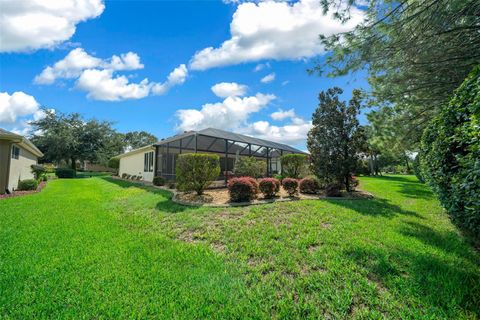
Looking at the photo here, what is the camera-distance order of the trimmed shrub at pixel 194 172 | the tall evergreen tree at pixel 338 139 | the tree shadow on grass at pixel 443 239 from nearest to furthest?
1. the tree shadow on grass at pixel 443 239
2. the trimmed shrub at pixel 194 172
3. the tall evergreen tree at pixel 338 139

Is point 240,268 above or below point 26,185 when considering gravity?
A: below

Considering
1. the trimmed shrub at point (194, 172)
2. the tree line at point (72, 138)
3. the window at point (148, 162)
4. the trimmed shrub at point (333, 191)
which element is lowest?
the trimmed shrub at point (333, 191)

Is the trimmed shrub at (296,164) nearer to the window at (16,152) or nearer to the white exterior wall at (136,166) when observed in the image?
the white exterior wall at (136,166)

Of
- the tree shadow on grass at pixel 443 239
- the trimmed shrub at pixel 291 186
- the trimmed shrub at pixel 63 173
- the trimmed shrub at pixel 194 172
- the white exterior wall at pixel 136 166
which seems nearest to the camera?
the tree shadow on grass at pixel 443 239

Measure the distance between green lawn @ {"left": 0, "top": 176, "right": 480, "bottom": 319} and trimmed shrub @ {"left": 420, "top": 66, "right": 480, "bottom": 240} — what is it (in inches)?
37.7

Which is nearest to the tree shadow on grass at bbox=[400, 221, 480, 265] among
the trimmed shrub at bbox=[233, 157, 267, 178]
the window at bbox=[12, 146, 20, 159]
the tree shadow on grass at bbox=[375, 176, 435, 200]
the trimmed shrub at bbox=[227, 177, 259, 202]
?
the trimmed shrub at bbox=[227, 177, 259, 202]

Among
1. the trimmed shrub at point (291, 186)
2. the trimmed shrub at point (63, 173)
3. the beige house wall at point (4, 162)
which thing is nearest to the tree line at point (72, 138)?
the trimmed shrub at point (63, 173)

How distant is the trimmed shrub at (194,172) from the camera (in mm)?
8430

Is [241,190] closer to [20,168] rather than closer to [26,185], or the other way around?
[26,185]

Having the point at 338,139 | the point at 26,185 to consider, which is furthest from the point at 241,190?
the point at 26,185

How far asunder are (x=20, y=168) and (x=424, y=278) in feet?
65.5

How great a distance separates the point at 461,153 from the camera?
3.01 metres

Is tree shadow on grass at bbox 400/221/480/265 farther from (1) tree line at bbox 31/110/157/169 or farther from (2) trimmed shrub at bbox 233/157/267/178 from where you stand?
(1) tree line at bbox 31/110/157/169

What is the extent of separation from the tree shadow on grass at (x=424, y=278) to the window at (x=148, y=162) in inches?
649
